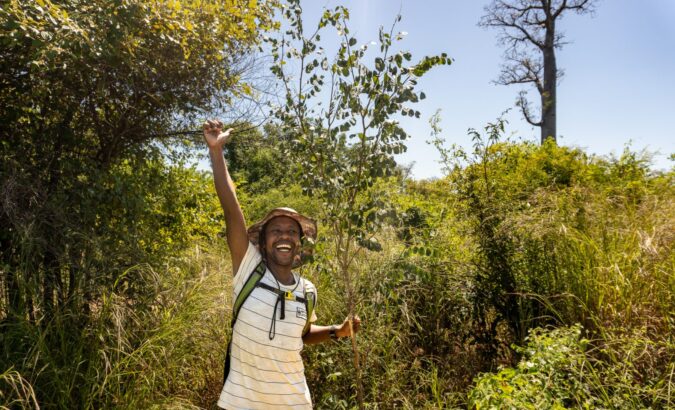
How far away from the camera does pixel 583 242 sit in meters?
3.46

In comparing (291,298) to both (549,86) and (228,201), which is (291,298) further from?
(549,86)

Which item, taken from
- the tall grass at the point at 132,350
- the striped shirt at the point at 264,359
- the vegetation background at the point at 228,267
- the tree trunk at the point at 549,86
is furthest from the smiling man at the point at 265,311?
the tree trunk at the point at 549,86

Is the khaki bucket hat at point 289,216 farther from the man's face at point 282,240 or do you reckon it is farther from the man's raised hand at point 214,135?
the man's raised hand at point 214,135

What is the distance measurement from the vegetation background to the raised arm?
18.1 inches

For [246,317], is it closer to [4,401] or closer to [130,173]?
[4,401]

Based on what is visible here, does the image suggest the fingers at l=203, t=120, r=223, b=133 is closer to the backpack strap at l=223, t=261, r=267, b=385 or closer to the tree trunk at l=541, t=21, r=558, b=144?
the backpack strap at l=223, t=261, r=267, b=385

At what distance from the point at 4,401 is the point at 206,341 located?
4.29 ft

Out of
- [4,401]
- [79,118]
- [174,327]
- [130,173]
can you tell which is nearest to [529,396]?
[174,327]

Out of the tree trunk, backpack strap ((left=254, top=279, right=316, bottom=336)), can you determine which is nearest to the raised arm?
backpack strap ((left=254, top=279, right=316, bottom=336))

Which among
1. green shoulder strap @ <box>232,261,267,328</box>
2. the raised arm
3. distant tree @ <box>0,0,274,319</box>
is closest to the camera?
green shoulder strap @ <box>232,261,267,328</box>

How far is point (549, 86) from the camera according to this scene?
1159 cm

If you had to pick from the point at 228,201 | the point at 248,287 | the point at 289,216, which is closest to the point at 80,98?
the point at 228,201

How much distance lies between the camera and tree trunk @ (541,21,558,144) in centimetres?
1145

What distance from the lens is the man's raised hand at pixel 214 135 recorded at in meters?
2.40
